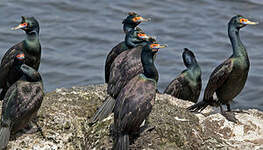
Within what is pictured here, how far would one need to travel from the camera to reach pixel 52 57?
40.0ft

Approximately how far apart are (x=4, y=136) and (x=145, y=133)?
1.48 m

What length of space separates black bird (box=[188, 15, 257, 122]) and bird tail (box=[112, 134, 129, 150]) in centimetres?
176

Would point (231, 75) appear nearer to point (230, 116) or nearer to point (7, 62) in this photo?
point (230, 116)

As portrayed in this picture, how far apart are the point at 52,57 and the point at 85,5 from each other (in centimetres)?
385

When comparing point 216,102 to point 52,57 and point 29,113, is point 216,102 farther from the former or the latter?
point 52,57

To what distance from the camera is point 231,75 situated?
6844mm

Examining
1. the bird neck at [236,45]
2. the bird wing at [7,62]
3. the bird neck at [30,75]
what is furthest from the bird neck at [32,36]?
the bird neck at [236,45]

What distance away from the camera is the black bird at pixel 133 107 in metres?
5.31

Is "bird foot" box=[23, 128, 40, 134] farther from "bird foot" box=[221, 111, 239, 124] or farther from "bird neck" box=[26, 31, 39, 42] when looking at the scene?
"bird foot" box=[221, 111, 239, 124]

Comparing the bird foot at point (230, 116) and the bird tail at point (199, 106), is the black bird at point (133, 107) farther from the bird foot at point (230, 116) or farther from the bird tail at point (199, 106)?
the bird tail at point (199, 106)

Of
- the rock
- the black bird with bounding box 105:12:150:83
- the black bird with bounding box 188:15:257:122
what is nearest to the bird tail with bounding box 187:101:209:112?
the black bird with bounding box 188:15:257:122

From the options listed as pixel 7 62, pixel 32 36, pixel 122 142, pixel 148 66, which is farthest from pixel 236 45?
pixel 7 62

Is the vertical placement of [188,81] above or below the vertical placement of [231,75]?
below

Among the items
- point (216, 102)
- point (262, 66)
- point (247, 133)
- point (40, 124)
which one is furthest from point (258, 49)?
point (40, 124)
